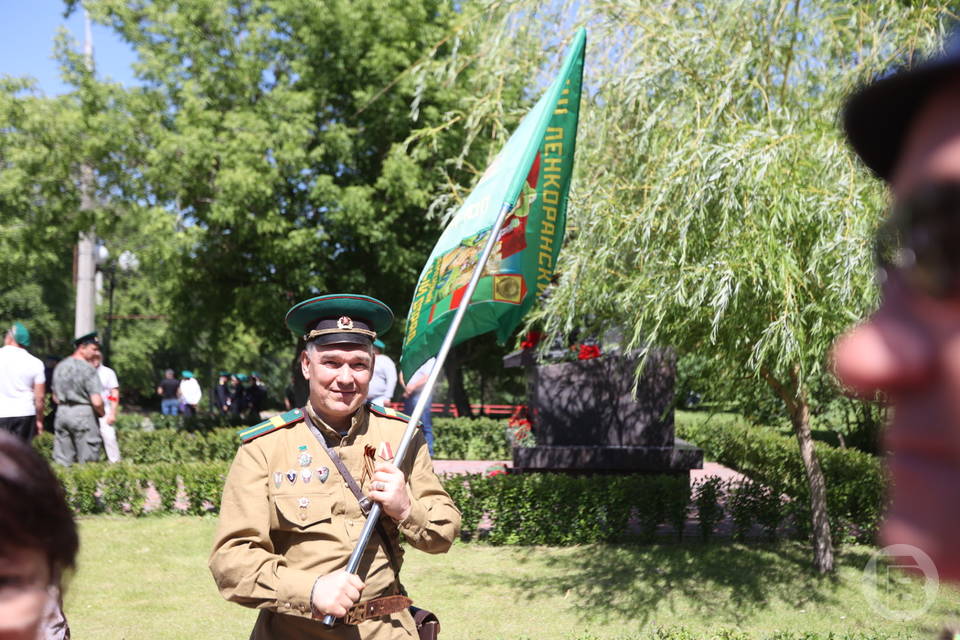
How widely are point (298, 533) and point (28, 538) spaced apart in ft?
6.37

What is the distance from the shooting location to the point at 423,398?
3086 millimetres

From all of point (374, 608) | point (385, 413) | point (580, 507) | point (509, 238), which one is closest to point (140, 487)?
point (580, 507)

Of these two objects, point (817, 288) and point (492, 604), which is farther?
point (492, 604)

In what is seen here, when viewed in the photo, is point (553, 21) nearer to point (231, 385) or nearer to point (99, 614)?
point (99, 614)

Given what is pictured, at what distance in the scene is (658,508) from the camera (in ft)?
31.5

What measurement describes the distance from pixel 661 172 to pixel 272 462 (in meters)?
3.95

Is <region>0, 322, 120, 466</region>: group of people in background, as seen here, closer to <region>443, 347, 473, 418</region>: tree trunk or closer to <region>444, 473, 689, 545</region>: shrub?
<region>444, 473, 689, 545</region>: shrub

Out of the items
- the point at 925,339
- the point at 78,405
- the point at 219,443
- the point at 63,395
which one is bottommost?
the point at 219,443

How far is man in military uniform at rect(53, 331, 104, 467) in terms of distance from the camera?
36.7 ft

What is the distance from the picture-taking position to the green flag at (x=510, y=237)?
357 cm

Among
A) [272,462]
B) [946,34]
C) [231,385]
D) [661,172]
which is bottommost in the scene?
[231,385]

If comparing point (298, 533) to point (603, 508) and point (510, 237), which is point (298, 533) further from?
point (603, 508)

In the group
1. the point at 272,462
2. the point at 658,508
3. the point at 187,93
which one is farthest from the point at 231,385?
the point at 272,462

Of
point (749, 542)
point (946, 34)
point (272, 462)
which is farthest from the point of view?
point (749, 542)
